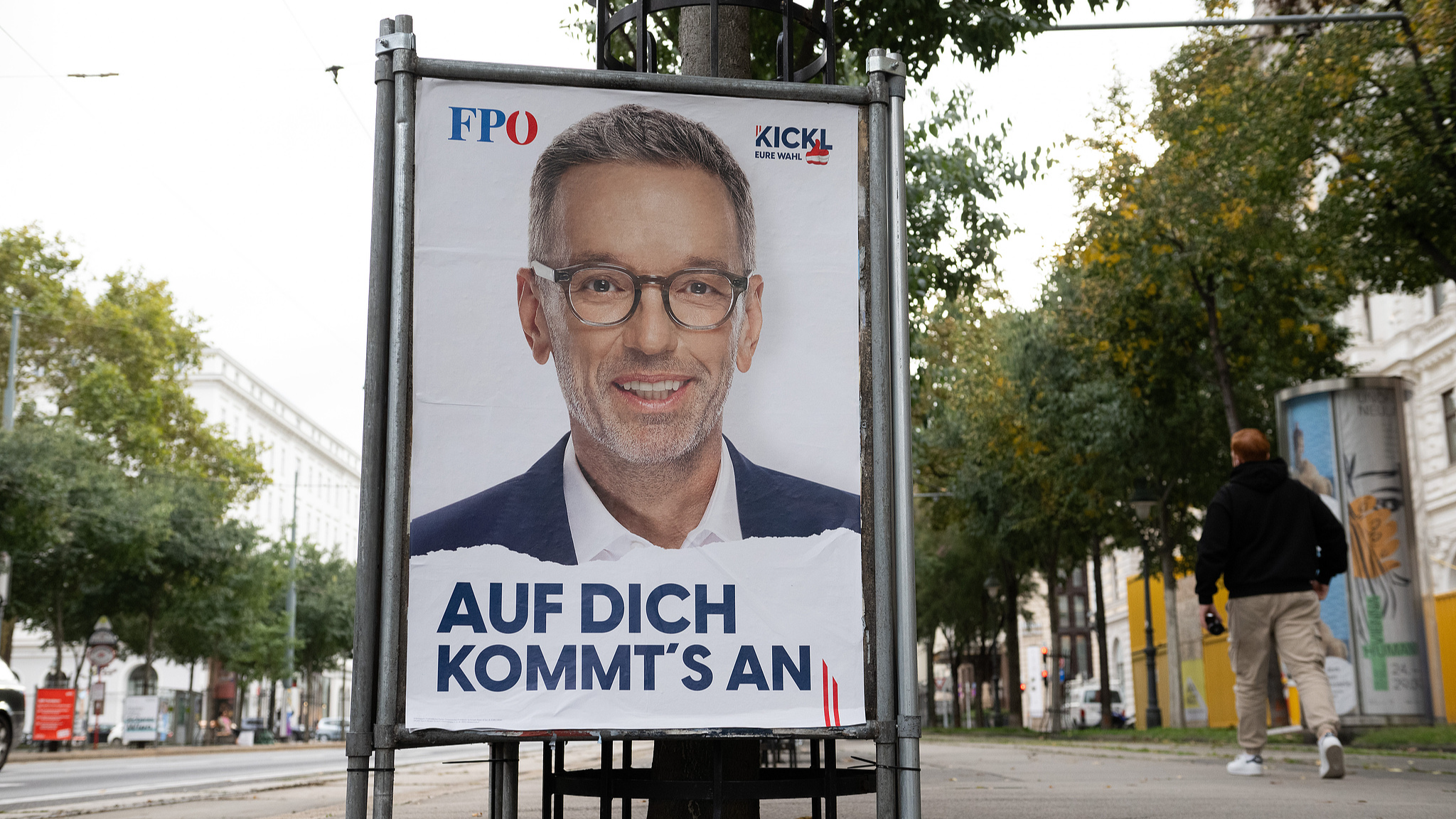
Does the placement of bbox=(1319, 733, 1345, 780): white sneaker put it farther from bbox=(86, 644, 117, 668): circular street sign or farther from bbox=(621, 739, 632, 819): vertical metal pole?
bbox=(86, 644, 117, 668): circular street sign

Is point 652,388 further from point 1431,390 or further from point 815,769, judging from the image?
point 1431,390

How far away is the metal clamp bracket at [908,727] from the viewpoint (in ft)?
11.1

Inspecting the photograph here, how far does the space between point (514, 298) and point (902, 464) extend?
1.09 m

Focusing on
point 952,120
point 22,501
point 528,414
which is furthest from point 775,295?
point 22,501

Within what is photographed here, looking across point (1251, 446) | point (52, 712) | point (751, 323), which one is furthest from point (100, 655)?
point (751, 323)

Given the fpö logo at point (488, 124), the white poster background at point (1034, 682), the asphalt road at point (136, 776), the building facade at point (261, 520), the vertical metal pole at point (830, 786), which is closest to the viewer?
the fpö logo at point (488, 124)

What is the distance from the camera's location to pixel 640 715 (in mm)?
3303

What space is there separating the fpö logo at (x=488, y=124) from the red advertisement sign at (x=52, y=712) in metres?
31.7

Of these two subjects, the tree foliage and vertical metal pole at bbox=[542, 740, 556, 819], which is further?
the tree foliage

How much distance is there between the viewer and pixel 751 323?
3.56m

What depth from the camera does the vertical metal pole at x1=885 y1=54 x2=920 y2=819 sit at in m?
3.37

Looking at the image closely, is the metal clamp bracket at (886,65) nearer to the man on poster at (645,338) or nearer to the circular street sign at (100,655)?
the man on poster at (645,338)

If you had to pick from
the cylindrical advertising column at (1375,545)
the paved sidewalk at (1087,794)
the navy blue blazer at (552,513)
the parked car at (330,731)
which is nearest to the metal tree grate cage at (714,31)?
the navy blue blazer at (552,513)

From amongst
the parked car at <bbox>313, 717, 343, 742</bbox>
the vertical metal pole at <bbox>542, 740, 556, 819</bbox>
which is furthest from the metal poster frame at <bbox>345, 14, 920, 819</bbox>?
the parked car at <bbox>313, 717, 343, 742</bbox>
